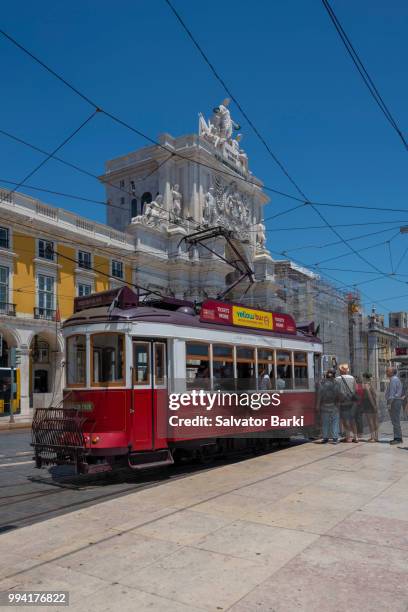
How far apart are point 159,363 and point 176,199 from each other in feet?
128

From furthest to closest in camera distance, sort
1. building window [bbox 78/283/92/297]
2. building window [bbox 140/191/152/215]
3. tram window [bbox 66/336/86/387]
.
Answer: building window [bbox 140/191/152/215]
building window [bbox 78/283/92/297]
tram window [bbox 66/336/86/387]

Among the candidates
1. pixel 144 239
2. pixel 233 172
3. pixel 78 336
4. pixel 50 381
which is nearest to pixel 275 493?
pixel 78 336

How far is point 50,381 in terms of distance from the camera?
35.7 meters

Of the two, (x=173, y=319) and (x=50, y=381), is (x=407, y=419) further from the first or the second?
(x=50, y=381)

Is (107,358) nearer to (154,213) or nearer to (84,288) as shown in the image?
(84,288)

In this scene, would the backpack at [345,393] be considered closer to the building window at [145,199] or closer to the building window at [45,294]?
the building window at [45,294]

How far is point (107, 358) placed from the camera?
9.55 m

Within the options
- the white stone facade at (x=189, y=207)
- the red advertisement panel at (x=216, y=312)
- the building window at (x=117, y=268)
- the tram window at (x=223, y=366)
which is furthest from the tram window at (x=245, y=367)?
the white stone facade at (x=189, y=207)

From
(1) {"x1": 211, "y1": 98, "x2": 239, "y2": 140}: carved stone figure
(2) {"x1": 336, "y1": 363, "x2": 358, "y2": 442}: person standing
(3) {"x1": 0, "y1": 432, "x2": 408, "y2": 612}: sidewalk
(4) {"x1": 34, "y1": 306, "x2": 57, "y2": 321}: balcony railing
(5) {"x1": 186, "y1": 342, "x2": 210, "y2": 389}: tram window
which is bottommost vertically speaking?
(3) {"x1": 0, "y1": 432, "x2": 408, "y2": 612}: sidewalk

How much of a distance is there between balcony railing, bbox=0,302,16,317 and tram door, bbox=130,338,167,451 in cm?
2363

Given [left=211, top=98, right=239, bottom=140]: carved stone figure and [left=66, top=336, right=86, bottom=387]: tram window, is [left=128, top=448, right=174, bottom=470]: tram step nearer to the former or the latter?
[left=66, top=336, right=86, bottom=387]: tram window

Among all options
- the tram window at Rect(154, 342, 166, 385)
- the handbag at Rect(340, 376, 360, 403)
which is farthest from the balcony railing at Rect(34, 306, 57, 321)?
the tram window at Rect(154, 342, 166, 385)

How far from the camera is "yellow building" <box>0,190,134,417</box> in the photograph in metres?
31.5

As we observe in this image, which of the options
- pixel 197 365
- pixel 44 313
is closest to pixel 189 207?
pixel 44 313
